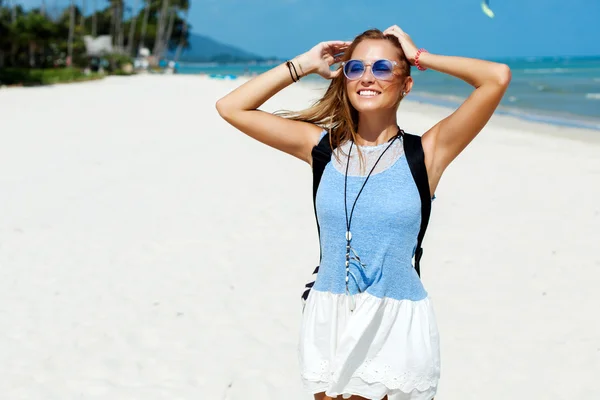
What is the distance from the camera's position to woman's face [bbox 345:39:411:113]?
2.16 meters

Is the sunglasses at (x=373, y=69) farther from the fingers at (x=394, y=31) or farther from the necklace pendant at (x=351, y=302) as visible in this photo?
the necklace pendant at (x=351, y=302)

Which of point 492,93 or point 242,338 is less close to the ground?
point 492,93

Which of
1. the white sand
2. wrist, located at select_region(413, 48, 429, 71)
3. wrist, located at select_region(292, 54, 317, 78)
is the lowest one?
the white sand

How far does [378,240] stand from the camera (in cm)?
208

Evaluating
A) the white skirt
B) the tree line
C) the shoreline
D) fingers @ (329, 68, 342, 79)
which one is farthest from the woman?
the tree line

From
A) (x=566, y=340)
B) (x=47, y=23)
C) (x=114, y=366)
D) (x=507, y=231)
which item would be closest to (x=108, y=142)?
(x=507, y=231)

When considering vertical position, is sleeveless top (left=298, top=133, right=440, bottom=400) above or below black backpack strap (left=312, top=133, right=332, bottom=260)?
below

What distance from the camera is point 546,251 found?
639cm

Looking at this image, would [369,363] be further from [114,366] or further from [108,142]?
[108,142]

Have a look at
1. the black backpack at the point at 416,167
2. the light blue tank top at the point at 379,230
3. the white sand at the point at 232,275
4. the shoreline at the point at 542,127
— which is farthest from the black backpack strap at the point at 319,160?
the shoreline at the point at 542,127

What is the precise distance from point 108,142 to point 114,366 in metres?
10.0

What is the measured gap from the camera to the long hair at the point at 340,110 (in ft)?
7.34

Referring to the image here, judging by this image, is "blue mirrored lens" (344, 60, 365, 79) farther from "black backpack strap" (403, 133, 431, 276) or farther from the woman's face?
"black backpack strap" (403, 133, 431, 276)

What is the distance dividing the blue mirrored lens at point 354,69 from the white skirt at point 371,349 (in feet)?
2.44
